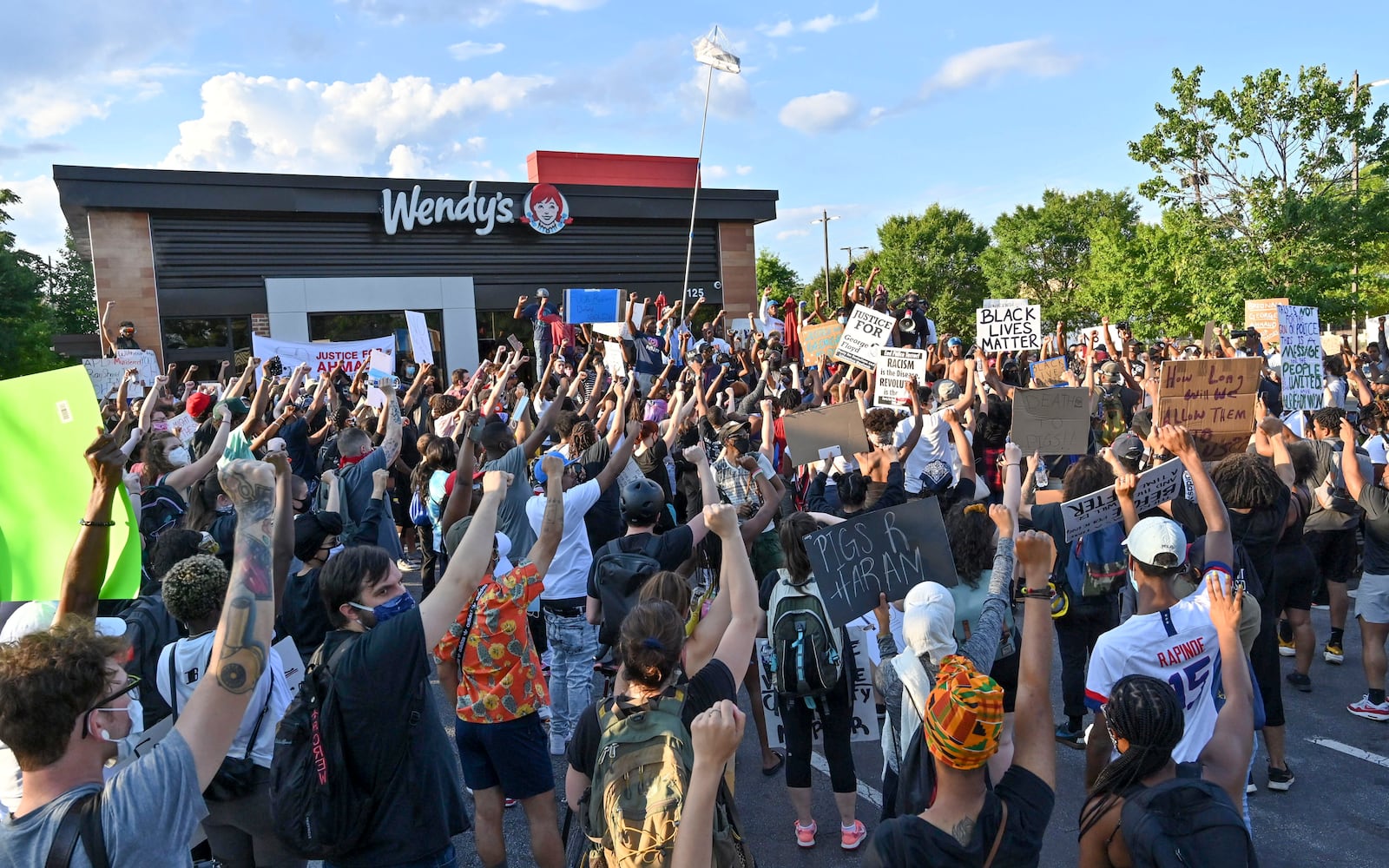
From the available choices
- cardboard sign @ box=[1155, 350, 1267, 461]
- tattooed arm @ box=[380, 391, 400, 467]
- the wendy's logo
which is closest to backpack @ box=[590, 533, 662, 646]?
tattooed arm @ box=[380, 391, 400, 467]

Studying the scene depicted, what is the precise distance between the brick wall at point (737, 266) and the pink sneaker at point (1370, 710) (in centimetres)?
2742

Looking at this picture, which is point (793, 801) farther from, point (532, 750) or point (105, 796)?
point (105, 796)

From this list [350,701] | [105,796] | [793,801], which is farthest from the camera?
[793,801]

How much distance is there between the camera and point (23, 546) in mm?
3125

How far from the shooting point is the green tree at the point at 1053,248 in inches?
2299

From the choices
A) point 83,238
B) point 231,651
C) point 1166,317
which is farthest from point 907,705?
point 1166,317

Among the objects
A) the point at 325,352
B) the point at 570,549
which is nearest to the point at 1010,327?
the point at 570,549

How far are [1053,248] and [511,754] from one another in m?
60.9

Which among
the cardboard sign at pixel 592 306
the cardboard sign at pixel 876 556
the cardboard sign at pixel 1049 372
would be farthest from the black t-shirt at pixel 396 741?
the cardboard sign at pixel 592 306

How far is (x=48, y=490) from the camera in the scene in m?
3.07

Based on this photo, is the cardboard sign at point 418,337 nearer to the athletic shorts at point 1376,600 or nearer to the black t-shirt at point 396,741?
the black t-shirt at point 396,741

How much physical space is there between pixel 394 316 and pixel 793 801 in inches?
996

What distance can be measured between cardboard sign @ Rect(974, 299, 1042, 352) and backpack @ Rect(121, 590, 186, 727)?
10969 mm

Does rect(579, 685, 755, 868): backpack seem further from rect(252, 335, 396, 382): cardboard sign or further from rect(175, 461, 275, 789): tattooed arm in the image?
rect(252, 335, 396, 382): cardboard sign
